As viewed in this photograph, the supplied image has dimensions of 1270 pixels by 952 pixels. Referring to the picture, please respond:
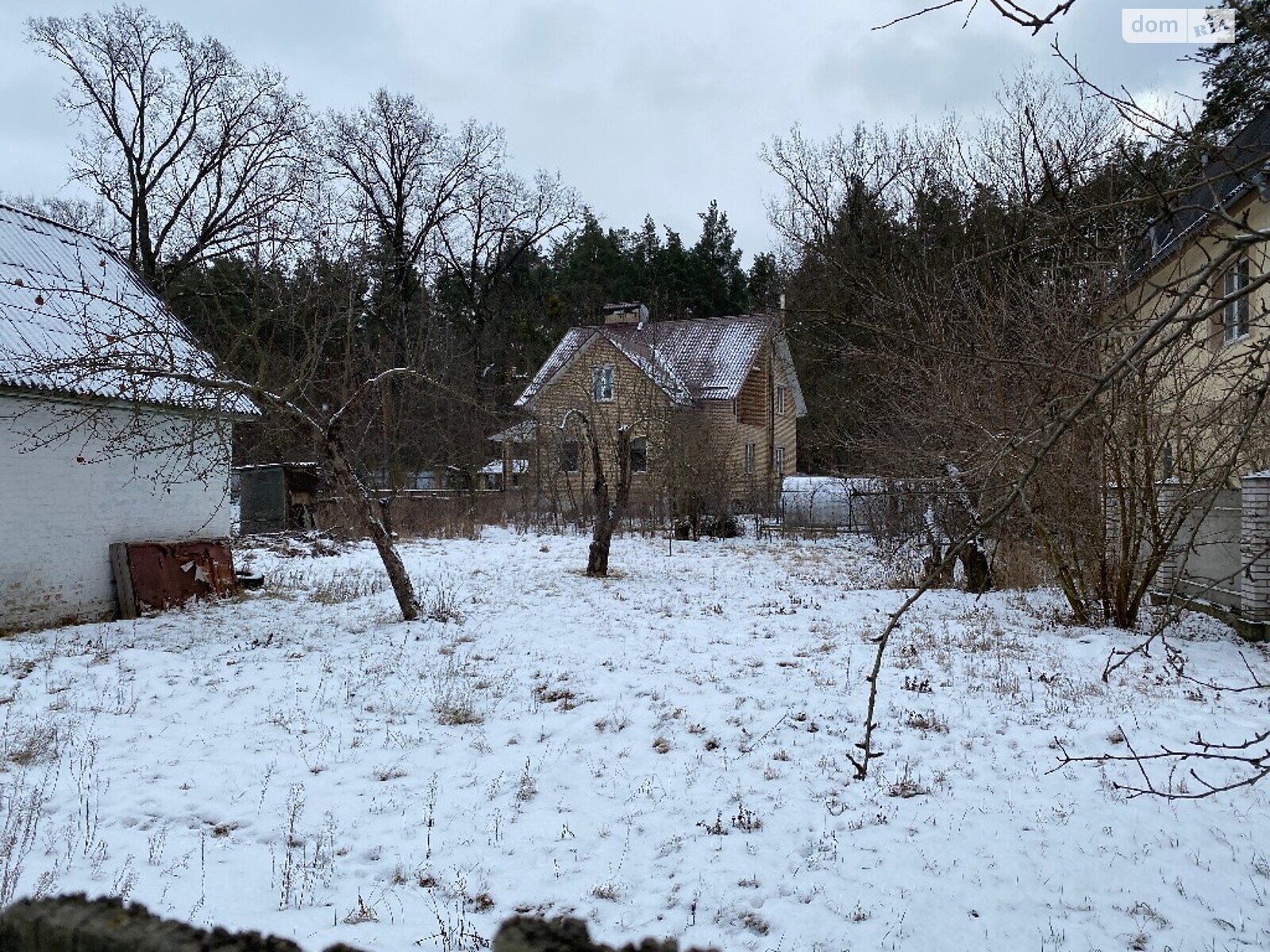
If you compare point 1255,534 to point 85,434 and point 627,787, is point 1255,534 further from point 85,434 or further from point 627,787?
point 85,434

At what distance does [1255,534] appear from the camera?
854 cm

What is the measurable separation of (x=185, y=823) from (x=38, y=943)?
4640 millimetres

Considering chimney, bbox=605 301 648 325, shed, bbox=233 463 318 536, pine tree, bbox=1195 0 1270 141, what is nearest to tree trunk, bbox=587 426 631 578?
shed, bbox=233 463 318 536

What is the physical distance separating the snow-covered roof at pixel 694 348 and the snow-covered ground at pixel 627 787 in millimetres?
20651

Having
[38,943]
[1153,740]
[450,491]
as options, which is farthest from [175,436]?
[450,491]

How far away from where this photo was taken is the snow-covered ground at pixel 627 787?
12.8 feet

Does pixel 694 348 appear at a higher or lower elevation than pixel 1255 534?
higher

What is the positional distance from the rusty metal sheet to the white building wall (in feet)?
1.06

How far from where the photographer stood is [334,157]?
3384 centimetres

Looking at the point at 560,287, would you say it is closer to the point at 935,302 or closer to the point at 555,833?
the point at 935,302

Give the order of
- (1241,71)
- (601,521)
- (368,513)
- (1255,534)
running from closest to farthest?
(1241,71) < (1255,534) < (368,513) < (601,521)

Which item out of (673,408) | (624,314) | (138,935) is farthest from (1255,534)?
(624,314)

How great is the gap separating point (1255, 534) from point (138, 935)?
1005 cm

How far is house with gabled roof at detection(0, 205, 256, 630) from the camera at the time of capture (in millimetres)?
9305
